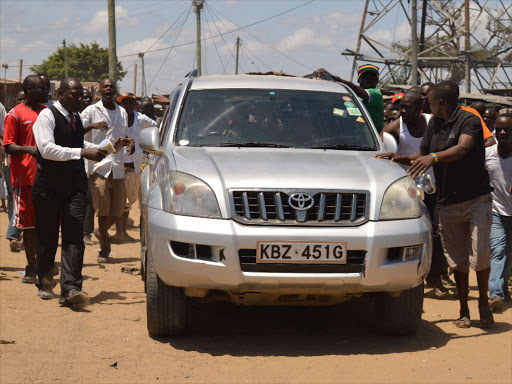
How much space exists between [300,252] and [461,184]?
1768 mm

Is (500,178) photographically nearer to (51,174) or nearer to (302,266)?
(302,266)

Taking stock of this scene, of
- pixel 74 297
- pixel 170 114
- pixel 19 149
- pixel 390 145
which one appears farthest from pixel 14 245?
pixel 390 145

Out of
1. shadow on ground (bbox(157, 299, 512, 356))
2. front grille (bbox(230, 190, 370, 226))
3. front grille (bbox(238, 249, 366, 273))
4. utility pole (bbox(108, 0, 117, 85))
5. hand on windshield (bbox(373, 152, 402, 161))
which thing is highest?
utility pole (bbox(108, 0, 117, 85))

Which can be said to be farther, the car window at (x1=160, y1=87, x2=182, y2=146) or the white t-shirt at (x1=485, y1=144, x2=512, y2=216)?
the white t-shirt at (x1=485, y1=144, x2=512, y2=216)

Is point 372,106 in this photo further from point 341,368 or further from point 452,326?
point 341,368

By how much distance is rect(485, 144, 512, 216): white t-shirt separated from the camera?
713 centimetres

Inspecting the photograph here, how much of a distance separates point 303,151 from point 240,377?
1761mm

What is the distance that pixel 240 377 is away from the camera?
15.8 feet

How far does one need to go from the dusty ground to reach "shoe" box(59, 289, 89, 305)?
80mm

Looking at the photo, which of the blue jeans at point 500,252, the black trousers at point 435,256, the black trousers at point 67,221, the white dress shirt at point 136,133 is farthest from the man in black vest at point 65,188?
the blue jeans at point 500,252

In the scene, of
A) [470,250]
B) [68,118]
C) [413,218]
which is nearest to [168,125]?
[68,118]

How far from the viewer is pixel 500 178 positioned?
715 centimetres

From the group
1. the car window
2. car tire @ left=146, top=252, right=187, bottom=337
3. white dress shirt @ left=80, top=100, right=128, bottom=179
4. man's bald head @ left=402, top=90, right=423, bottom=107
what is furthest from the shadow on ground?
white dress shirt @ left=80, top=100, right=128, bottom=179

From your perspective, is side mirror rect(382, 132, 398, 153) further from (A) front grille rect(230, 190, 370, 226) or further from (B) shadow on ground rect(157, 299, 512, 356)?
(B) shadow on ground rect(157, 299, 512, 356)
